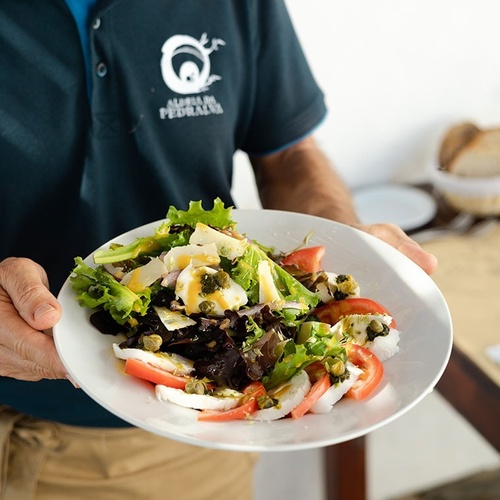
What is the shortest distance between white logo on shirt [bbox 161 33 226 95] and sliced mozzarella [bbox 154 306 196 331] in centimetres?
56

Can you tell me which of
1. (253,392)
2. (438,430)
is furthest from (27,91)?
(438,430)

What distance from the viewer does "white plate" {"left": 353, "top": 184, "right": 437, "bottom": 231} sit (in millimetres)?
2281

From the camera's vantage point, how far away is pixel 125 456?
1.52 metres

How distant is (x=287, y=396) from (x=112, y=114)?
2.23ft

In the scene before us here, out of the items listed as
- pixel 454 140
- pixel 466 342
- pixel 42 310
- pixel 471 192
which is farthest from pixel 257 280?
pixel 454 140

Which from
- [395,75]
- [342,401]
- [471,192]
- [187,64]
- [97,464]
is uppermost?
[187,64]

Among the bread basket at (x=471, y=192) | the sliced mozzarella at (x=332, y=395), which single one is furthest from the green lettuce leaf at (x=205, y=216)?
the bread basket at (x=471, y=192)

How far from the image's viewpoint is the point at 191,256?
106 centimetres

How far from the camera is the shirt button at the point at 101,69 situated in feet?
4.34

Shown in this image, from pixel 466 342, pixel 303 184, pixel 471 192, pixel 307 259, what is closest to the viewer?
pixel 307 259

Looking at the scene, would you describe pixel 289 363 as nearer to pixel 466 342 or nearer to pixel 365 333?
pixel 365 333

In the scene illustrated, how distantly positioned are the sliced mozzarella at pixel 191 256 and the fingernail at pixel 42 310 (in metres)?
0.18

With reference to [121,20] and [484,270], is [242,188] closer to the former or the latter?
[484,270]

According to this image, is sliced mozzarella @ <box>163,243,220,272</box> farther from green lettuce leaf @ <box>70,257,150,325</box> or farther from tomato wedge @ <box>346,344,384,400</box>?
tomato wedge @ <box>346,344,384,400</box>
